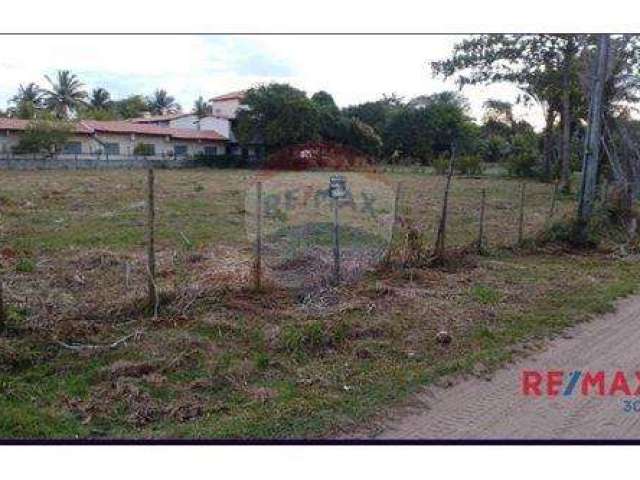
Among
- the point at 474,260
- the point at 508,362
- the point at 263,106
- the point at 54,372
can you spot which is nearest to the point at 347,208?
the point at 474,260

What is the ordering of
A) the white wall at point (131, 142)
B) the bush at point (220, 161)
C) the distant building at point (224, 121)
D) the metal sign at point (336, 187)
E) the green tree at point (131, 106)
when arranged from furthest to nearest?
the white wall at point (131, 142) → the bush at point (220, 161) → the green tree at point (131, 106) → the distant building at point (224, 121) → the metal sign at point (336, 187)

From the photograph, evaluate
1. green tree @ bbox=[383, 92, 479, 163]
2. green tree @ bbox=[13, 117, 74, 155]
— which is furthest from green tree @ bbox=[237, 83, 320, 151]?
green tree @ bbox=[13, 117, 74, 155]

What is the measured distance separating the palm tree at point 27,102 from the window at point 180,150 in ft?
7.30

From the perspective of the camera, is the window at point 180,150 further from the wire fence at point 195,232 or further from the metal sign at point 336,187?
the metal sign at point 336,187

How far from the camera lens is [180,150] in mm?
9883

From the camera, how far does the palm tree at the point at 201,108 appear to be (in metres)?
7.35

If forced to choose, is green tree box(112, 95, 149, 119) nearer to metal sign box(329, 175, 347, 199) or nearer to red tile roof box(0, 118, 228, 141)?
red tile roof box(0, 118, 228, 141)

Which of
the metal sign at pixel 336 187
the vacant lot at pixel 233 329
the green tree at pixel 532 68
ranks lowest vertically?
the vacant lot at pixel 233 329

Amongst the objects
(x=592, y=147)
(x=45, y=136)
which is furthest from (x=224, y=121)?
(x=592, y=147)

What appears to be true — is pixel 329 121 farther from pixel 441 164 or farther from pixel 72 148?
pixel 72 148

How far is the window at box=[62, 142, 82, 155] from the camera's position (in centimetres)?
1016

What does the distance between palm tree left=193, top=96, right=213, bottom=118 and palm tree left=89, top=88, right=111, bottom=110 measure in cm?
105

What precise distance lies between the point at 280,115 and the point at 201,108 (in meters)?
1.35

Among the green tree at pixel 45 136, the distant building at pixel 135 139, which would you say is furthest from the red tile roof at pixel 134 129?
the green tree at pixel 45 136
